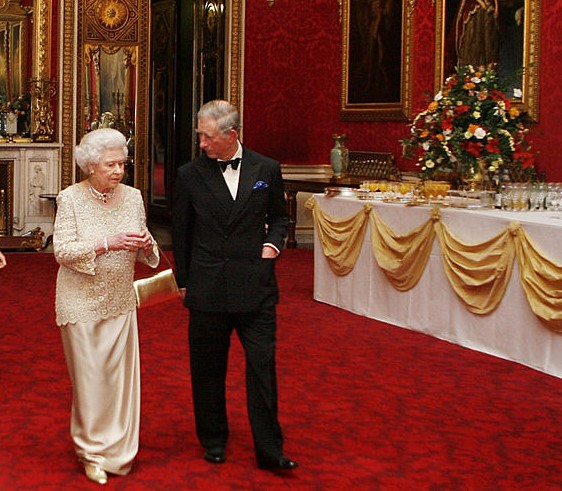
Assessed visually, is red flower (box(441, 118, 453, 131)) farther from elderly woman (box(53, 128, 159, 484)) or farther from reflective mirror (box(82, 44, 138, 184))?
reflective mirror (box(82, 44, 138, 184))

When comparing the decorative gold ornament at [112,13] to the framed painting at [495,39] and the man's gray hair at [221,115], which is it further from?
the man's gray hair at [221,115]

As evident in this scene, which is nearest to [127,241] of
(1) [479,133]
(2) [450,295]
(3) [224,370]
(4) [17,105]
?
(3) [224,370]

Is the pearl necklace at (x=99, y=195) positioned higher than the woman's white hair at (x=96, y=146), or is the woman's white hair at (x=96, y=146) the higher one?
the woman's white hair at (x=96, y=146)

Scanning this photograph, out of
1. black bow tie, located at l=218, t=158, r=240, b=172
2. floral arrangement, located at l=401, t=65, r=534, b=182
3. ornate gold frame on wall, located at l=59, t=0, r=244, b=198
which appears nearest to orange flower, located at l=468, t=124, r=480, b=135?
floral arrangement, located at l=401, t=65, r=534, b=182

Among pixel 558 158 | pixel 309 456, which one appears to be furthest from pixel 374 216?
pixel 309 456

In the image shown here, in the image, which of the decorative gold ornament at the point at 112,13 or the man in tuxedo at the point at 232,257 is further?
the decorative gold ornament at the point at 112,13

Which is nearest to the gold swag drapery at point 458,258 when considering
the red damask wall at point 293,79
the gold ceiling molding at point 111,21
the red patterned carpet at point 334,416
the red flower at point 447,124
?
the red patterned carpet at point 334,416

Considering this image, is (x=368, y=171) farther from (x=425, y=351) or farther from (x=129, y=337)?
(x=129, y=337)

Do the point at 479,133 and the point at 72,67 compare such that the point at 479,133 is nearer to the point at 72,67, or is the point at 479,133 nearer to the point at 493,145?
the point at 493,145

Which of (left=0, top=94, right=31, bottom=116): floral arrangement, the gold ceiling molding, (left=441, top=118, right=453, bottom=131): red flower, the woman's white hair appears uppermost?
the gold ceiling molding

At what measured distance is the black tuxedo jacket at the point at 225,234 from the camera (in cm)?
474

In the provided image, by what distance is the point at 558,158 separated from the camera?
399 inches

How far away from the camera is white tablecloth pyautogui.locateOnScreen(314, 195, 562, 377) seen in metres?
6.89

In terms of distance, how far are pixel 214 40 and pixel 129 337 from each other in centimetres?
1083
